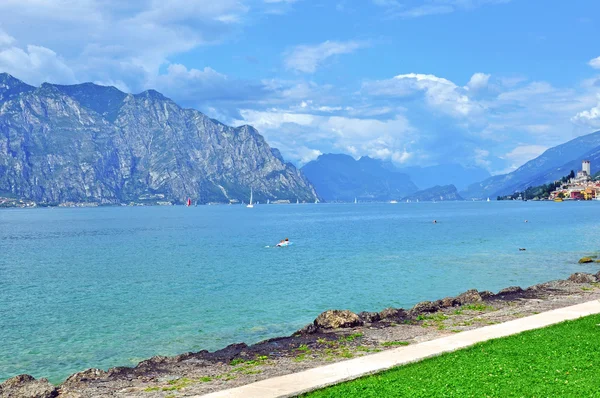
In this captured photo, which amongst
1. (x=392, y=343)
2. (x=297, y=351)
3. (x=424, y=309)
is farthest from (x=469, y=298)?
(x=297, y=351)

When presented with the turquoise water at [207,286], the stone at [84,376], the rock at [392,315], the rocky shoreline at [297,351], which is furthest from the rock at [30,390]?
the rock at [392,315]

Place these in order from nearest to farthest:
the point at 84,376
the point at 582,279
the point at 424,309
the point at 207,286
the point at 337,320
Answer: the point at 84,376 < the point at 337,320 < the point at 424,309 < the point at 582,279 < the point at 207,286

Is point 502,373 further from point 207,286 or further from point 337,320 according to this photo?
point 207,286

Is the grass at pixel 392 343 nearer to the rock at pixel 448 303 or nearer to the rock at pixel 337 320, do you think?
the rock at pixel 337 320

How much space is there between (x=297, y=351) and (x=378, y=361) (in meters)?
5.08

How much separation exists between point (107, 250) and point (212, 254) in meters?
21.7

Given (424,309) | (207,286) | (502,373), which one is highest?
(502,373)

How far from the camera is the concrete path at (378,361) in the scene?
55.8 feet

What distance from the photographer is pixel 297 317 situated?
1529 inches

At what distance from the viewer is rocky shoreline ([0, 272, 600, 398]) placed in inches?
767

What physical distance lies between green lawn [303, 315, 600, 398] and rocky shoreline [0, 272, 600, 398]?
412cm

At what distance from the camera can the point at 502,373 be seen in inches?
695

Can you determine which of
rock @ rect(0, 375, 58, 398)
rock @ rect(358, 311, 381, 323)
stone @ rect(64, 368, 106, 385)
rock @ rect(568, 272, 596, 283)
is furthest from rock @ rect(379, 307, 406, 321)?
rock @ rect(568, 272, 596, 283)

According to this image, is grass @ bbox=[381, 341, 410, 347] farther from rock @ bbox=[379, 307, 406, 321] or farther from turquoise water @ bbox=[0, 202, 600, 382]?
turquoise water @ bbox=[0, 202, 600, 382]
